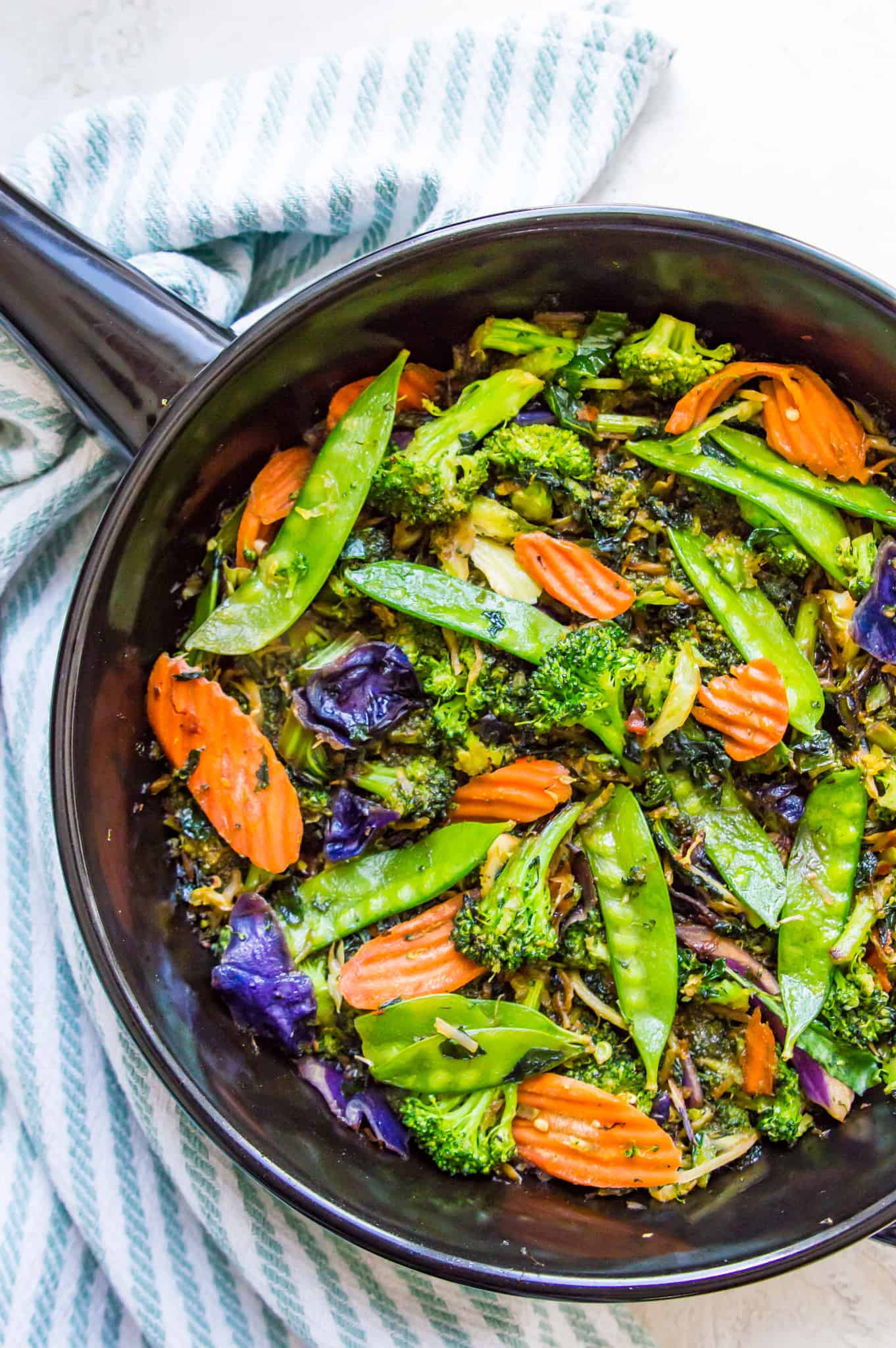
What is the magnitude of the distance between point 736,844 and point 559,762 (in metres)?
0.47

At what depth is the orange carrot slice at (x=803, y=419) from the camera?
2602 mm

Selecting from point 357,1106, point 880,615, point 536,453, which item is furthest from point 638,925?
point 536,453

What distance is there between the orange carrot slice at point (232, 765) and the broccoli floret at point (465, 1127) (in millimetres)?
659

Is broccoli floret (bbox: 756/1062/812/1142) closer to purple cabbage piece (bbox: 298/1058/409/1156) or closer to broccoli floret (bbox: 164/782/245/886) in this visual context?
purple cabbage piece (bbox: 298/1058/409/1156)

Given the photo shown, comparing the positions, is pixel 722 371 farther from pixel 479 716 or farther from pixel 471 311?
pixel 479 716

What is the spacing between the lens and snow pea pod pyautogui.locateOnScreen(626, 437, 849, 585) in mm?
2576

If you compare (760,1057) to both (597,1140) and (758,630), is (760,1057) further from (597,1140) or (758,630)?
(758,630)

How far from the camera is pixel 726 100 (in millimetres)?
3027

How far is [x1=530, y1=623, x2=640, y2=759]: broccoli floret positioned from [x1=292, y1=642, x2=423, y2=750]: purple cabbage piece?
311 mm

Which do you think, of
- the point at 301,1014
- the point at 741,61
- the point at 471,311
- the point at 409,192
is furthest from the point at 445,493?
the point at 741,61

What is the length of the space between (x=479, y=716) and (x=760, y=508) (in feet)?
2.76

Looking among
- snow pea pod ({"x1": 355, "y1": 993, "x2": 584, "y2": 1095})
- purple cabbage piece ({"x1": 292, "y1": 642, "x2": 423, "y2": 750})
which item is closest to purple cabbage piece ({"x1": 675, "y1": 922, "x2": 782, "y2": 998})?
snow pea pod ({"x1": 355, "y1": 993, "x2": 584, "y2": 1095})

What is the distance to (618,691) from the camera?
246cm

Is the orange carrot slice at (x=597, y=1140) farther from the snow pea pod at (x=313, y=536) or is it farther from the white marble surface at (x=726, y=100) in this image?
the snow pea pod at (x=313, y=536)
